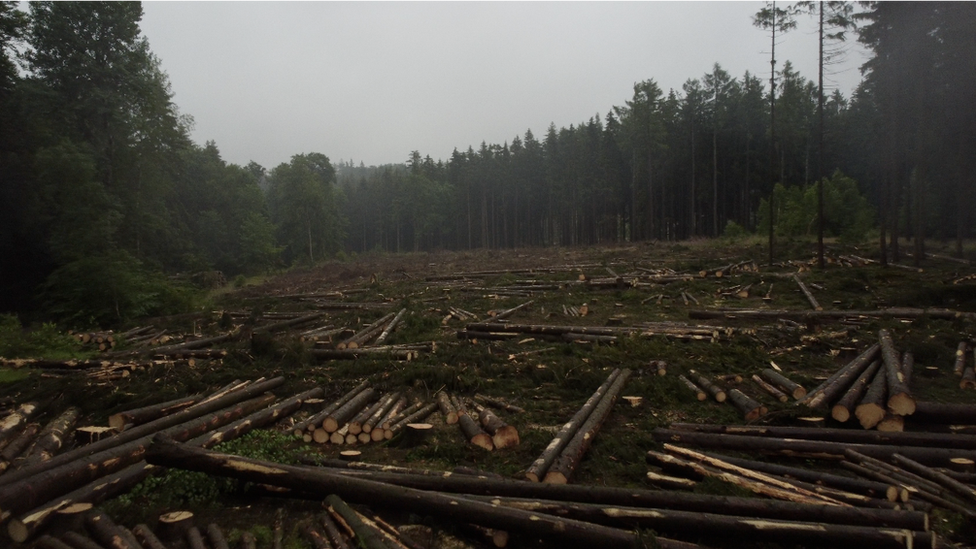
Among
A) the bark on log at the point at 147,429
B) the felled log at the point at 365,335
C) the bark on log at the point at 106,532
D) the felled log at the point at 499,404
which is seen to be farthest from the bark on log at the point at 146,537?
the felled log at the point at 365,335

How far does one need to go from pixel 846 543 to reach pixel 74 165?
2406cm

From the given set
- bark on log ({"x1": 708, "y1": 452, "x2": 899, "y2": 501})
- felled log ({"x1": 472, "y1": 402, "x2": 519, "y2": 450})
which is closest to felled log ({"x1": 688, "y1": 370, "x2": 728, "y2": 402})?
bark on log ({"x1": 708, "y1": 452, "x2": 899, "y2": 501})

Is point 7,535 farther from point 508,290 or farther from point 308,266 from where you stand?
point 308,266

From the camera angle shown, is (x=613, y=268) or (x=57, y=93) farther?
(x=613, y=268)

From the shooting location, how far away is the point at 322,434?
725 centimetres

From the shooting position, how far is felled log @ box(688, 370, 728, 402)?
8.10m

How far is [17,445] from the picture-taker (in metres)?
6.95

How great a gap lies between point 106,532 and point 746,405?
8.07 meters

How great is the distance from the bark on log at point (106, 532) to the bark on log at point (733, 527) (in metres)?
3.43

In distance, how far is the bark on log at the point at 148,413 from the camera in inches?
284

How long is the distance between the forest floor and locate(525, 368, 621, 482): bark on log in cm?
31

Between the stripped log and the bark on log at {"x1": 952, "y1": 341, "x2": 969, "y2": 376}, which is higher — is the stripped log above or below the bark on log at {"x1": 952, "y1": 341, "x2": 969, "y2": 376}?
above

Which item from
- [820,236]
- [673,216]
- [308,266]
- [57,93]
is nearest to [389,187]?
[308,266]

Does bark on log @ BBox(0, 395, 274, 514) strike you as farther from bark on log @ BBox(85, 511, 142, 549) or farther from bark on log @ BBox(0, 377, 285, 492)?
bark on log @ BBox(85, 511, 142, 549)
